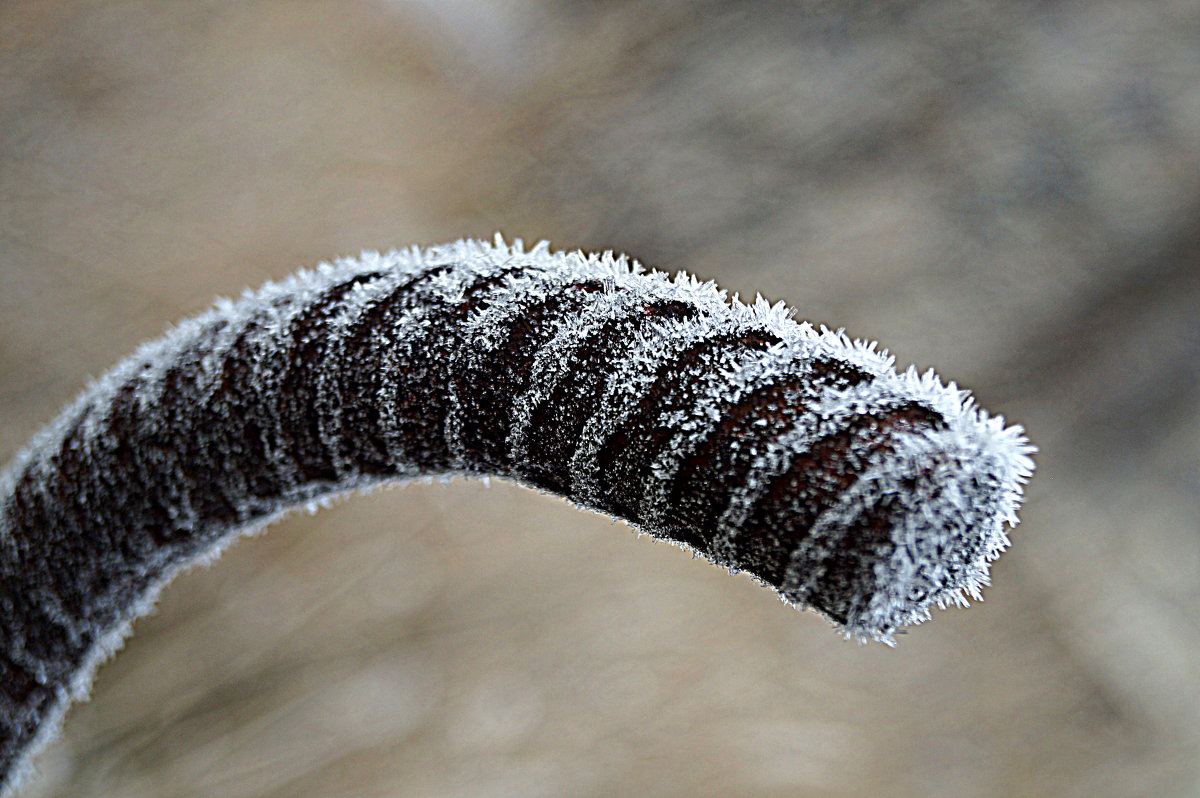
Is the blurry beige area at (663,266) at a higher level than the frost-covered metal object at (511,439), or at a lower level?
higher

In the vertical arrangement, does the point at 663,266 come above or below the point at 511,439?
above

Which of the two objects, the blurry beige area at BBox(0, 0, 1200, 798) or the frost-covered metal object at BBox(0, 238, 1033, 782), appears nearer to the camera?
the frost-covered metal object at BBox(0, 238, 1033, 782)

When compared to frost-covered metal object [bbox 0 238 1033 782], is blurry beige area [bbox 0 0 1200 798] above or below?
above

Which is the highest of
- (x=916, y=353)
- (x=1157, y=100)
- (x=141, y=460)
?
(x=1157, y=100)

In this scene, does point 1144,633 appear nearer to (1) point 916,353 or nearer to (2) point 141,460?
(1) point 916,353

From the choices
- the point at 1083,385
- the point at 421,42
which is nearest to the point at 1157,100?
the point at 1083,385
